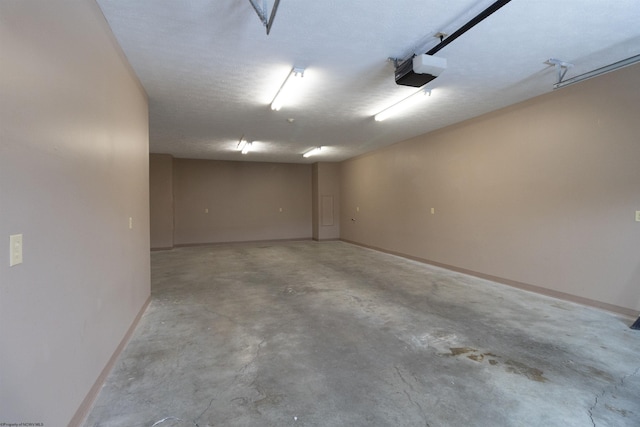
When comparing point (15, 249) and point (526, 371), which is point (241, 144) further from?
point (526, 371)

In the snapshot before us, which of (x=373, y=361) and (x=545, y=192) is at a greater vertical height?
(x=545, y=192)

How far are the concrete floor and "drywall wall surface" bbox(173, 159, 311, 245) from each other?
18.9 ft

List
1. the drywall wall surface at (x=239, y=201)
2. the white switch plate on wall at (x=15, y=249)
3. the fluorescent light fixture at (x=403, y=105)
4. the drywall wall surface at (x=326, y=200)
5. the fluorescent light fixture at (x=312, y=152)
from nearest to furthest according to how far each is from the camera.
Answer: the white switch plate on wall at (x=15, y=249)
the fluorescent light fixture at (x=403, y=105)
the fluorescent light fixture at (x=312, y=152)
the drywall wall surface at (x=239, y=201)
the drywall wall surface at (x=326, y=200)

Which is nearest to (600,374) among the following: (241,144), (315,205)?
(241,144)

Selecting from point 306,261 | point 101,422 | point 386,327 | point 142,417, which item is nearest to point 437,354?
point 386,327

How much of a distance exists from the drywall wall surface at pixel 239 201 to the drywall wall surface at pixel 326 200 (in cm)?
64

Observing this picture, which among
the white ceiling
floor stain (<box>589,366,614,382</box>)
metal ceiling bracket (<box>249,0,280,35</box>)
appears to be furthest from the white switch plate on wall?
floor stain (<box>589,366,614,382</box>)

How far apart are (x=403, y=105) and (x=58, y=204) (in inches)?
173

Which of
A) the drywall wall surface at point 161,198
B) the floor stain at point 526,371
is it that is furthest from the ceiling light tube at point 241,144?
the floor stain at point 526,371

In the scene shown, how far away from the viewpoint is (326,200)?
435 inches

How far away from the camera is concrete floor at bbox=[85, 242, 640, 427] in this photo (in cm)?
198

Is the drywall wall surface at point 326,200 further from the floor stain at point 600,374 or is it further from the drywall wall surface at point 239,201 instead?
the floor stain at point 600,374

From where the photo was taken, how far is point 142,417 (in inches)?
76.4

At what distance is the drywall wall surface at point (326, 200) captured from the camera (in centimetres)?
1097
